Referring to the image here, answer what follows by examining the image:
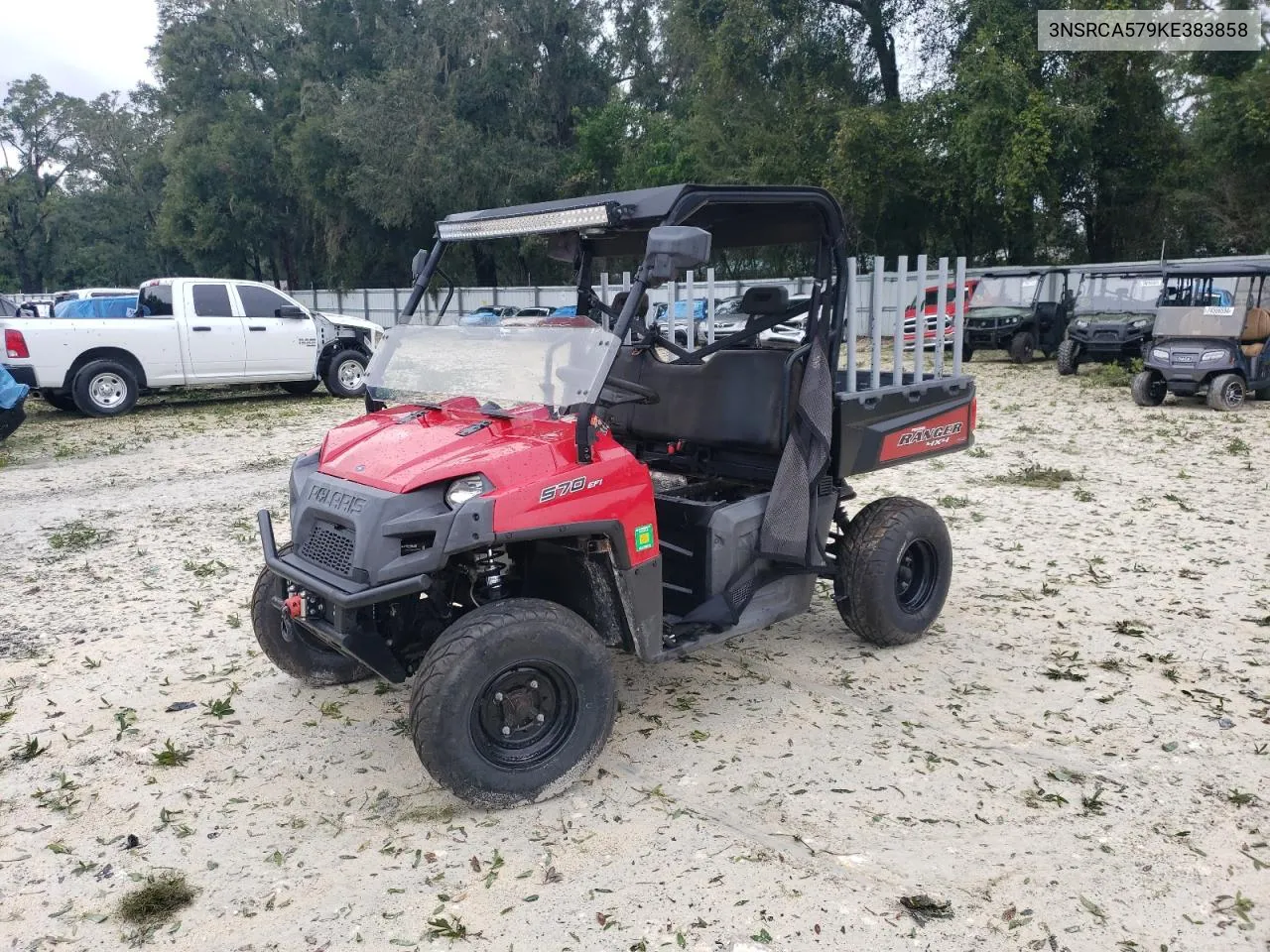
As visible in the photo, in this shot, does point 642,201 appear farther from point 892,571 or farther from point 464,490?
point 892,571

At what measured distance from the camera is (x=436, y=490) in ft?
11.8

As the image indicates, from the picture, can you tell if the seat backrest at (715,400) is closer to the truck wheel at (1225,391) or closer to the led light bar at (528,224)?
the led light bar at (528,224)

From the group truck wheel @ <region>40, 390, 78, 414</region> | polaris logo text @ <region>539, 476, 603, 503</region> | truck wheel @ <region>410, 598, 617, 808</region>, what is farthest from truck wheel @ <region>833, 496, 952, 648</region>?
truck wheel @ <region>40, 390, 78, 414</region>

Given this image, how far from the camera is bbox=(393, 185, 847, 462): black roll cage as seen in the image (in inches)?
153

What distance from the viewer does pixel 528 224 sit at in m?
4.26

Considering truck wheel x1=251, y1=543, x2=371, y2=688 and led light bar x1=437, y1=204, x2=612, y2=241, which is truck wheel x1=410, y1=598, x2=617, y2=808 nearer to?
truck wheel x1=251, y1=543, x2=371, y2=688

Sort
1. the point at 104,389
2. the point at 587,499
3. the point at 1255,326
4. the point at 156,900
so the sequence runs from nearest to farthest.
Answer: the point at 156,900 < the point at 587,499 < the point at 1255,326 < the point at 104,389

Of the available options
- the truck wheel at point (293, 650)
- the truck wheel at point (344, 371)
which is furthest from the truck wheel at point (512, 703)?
the truck wheel at point (344, 371)

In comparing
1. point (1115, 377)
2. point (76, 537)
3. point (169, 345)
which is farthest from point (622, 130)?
point (76, 537)

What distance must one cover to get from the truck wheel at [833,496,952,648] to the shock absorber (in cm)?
186

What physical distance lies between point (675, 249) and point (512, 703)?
1689 millimetres

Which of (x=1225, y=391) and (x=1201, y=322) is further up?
(x=1201, y=322)

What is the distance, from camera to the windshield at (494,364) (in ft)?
12.5

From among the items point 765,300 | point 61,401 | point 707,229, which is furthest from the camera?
point 61,401
